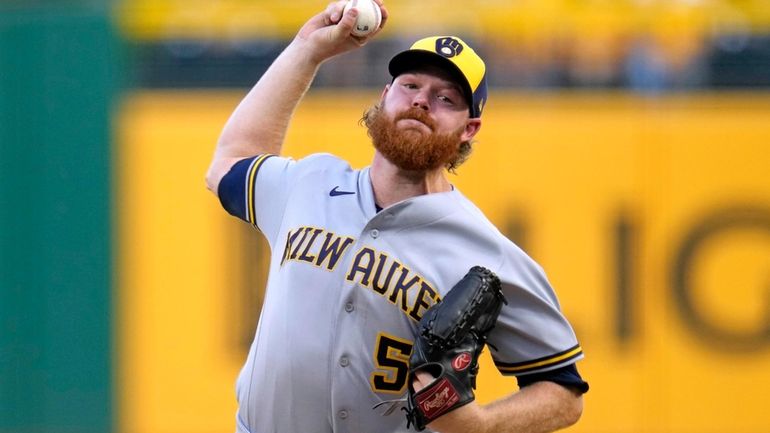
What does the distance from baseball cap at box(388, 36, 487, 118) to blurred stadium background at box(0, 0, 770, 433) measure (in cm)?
409

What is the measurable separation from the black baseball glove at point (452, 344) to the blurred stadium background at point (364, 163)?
4.24m

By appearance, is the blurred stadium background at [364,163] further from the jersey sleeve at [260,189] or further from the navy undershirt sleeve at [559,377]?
the navy undershirt sleeve at [559,377]

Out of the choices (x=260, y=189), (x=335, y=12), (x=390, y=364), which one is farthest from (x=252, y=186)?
(x=390, y=364)

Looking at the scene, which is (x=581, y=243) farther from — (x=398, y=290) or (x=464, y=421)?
(x=464, y=421)

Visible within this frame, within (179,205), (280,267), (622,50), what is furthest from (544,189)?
(280,267)

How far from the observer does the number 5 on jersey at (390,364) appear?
9.87 ft

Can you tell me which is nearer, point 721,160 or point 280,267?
point 280,267

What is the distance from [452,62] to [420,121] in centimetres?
15

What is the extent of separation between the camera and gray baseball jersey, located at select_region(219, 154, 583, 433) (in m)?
3.01

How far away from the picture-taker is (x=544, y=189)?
285 inches

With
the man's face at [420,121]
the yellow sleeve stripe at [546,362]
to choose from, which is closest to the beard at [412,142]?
the man's face at [420,121]

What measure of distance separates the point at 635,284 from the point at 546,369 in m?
4.24

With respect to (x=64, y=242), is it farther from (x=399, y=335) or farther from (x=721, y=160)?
(x=399, y=335)

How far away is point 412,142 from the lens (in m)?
3.01
